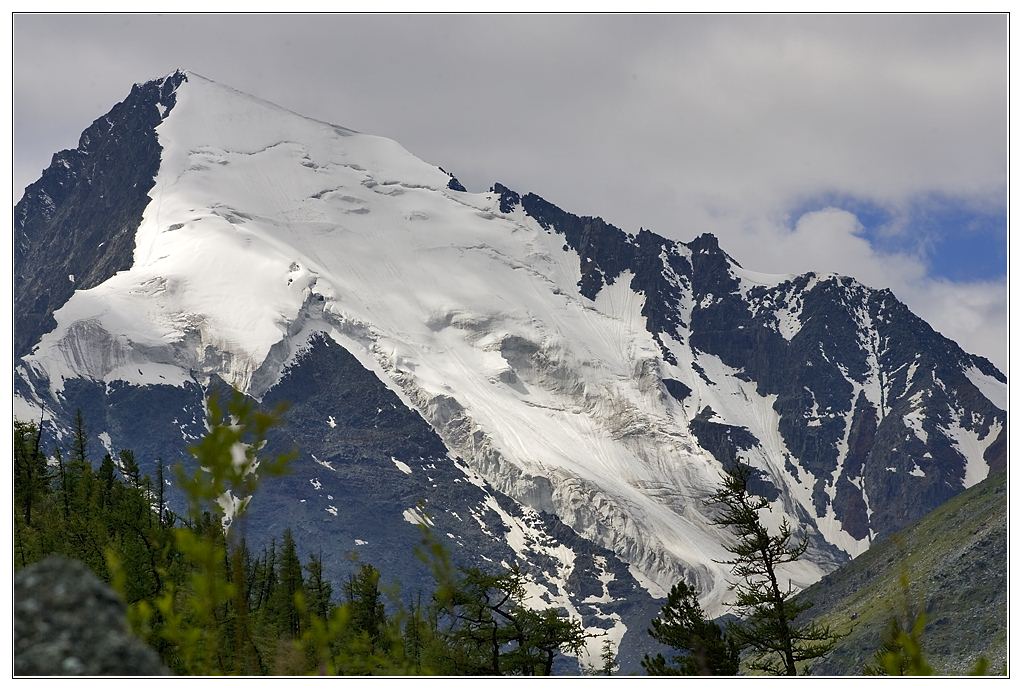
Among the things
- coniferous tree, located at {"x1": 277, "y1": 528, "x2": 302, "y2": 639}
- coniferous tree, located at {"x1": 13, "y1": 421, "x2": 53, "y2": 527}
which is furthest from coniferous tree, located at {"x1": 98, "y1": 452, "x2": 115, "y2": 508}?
coniferous tree, located at {"x1": 277, "y1": 528, "x2": 302, "y2": 639}


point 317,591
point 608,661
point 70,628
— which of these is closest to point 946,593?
point 608,661

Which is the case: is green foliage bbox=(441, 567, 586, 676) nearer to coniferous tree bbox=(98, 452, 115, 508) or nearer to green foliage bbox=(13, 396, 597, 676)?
green foliage bbox=(13, 396, 597, 676)

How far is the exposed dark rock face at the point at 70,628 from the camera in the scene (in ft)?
33.4

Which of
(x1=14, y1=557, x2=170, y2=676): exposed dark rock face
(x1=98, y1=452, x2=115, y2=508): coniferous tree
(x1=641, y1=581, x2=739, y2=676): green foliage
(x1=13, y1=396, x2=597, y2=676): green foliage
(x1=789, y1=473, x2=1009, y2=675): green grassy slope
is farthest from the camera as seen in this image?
(x1=789, y1=473, x2=1009, y2=675): green grassy slope

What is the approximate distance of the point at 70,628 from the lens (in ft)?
33.7

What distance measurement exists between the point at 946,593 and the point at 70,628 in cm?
9279

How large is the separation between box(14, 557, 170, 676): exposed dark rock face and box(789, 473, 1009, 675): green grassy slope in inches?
2207

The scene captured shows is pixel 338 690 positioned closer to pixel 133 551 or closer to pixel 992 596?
pixel 133 551

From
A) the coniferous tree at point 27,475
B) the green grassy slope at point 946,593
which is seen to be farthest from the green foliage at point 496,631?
the green grassy slope at point 946,593

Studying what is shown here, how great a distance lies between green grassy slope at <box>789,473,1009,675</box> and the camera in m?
81.9

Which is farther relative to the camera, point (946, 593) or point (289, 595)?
point (946, 593)

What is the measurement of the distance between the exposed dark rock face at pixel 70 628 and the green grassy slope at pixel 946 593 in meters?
56.1

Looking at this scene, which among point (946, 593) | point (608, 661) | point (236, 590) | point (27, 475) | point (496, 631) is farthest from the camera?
point (946, 593)

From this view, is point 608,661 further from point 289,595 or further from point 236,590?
point 236,590
